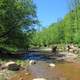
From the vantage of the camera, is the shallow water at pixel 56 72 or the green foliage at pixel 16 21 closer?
the shallow water at pixel 56 72

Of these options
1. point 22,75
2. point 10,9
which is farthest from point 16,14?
point 22,75

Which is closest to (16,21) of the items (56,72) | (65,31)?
(56,72)

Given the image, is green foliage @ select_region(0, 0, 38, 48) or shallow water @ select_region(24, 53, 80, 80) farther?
green foliage @ select_region(0, 0, 38, 48)

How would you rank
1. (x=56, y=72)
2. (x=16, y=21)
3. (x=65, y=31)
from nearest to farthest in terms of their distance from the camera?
(x=56, y=72) < (x=16, y=21) < (x=65, y=31)

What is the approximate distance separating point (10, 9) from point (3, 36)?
391cm

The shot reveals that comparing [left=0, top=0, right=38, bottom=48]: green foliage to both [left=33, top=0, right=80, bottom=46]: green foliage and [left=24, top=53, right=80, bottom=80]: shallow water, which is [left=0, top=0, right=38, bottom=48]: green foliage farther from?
[left=33, top=0, right=80, bottom=46]: green foliage

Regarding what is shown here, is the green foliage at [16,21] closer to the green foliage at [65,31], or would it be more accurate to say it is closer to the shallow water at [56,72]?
the shallow water at [56,72]

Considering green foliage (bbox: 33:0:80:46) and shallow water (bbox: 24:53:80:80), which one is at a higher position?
green foliage (bbox: 33:0:80:46)

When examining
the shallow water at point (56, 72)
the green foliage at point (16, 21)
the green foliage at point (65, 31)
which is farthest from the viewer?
the green foliage at point (65, 31)

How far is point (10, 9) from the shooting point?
3388 centimetres

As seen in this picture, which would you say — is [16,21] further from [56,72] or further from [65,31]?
[65,31]

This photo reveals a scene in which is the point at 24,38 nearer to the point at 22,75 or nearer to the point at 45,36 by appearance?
the point at 22,75

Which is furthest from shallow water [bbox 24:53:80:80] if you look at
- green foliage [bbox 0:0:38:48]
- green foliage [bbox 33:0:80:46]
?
green foliage [bbox 33:0:80:46]

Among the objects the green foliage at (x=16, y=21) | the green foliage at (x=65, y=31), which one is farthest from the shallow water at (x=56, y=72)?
the green foliage at (x=65, y=31)
